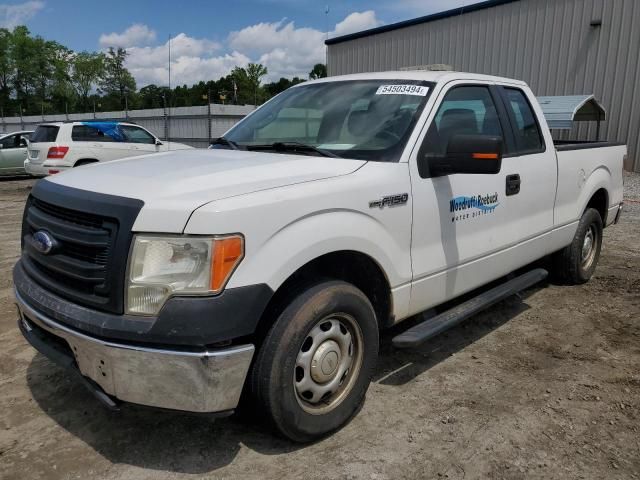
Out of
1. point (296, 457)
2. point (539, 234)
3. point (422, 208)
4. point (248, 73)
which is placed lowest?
point (296, 457)

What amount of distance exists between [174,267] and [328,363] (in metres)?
0.96

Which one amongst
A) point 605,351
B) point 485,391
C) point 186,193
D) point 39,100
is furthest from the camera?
point 39,100

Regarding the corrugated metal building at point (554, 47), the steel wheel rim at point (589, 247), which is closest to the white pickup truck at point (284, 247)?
the steel wheel rim at point (589, 247)

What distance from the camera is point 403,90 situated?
3564mm

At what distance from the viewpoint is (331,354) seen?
111 inches

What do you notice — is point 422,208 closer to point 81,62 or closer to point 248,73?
point 248,73

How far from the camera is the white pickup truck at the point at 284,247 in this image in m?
2.31

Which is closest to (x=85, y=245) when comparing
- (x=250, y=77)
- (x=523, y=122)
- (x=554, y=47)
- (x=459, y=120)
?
(x=459, y=120)

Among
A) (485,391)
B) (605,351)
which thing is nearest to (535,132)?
(605,351)

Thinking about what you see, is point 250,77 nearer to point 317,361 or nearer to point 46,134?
point 46,134

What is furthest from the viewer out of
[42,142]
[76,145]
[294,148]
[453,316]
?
[42,142]

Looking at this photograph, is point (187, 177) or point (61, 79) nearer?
point (187, 177)

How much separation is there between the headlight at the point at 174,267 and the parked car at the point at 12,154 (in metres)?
17.9

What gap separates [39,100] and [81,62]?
34.3 feet
